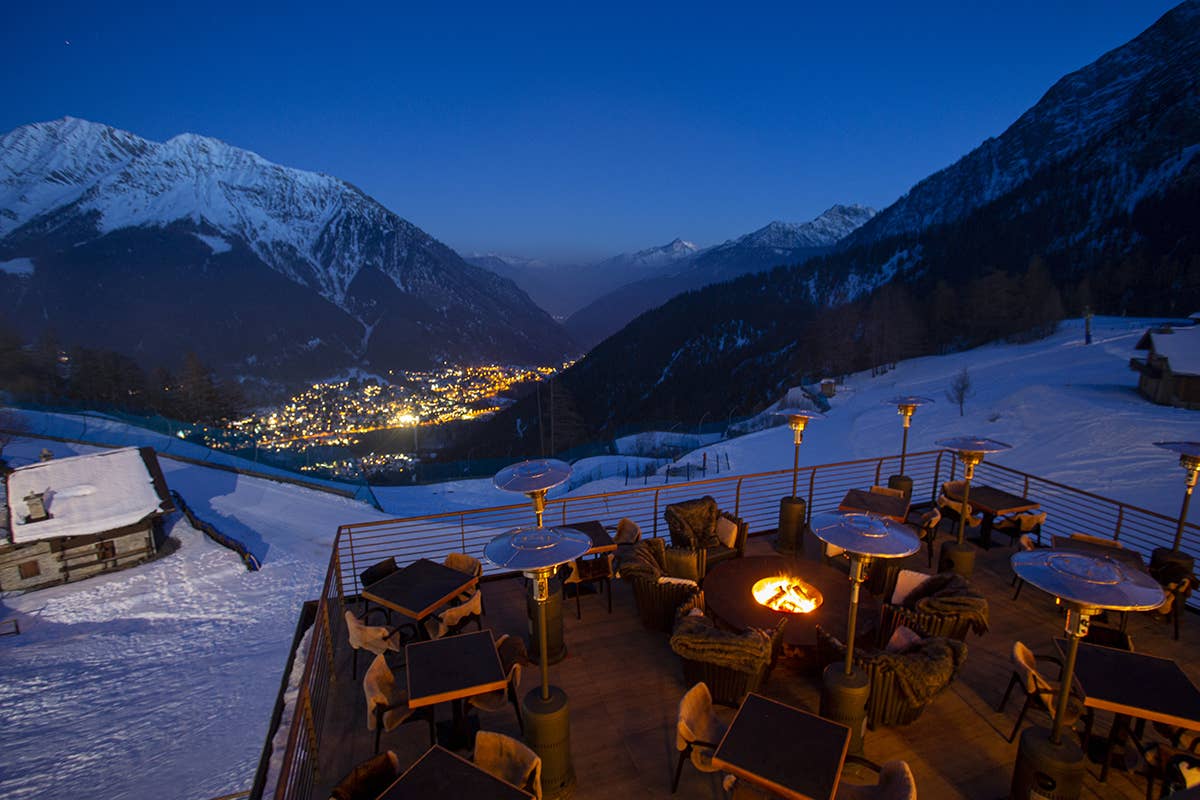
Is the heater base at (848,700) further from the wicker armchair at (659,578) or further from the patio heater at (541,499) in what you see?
the patio heater at (541,499)

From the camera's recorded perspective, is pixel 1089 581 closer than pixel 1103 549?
Yes

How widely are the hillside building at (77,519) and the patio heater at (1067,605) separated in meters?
28.3

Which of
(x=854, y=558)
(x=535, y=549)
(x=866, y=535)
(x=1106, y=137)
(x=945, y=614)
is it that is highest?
(x=1106, y=137)

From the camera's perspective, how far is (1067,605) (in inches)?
162

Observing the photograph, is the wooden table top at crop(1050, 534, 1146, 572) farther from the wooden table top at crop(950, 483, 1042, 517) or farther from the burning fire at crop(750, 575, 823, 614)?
the burning fire at crop(750, 575, 823, 614)

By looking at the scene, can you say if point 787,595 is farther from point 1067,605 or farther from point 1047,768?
point 1067,605

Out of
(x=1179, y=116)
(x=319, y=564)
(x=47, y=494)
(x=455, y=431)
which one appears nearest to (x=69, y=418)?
(x=47, y=494)

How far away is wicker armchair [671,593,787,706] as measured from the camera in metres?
5.48

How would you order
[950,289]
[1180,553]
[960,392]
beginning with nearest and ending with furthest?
[1180,553], [960,392], [950,289]

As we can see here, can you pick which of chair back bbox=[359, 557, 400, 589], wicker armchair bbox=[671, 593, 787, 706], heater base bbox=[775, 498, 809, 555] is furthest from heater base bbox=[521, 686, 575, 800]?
heater base bbox=[775, 498, 809, 555]

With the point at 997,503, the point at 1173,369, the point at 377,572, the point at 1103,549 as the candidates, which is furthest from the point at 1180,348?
the point at 377,572

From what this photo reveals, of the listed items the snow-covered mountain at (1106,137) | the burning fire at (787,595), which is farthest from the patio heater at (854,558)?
the snow-covered mountain at (1106,137)

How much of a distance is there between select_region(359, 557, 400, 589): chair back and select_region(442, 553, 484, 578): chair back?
2.91 ft

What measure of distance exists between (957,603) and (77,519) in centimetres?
2890
